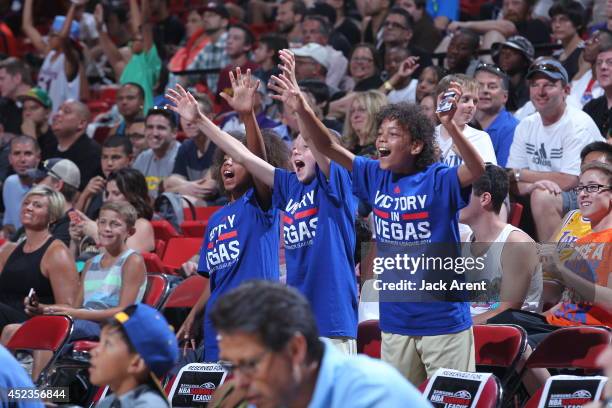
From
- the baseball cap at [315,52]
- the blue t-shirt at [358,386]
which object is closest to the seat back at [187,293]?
the baseball cap at [315,52]

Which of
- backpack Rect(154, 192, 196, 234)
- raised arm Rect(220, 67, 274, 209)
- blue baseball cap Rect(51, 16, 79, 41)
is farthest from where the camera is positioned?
blue baseball cap Rect(51, 16, 79, 41)

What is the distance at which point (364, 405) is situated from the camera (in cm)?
297

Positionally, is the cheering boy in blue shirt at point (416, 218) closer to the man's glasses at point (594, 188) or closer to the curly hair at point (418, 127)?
the curly hair at point (418, 127)

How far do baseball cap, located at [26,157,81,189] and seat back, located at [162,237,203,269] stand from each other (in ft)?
5.40

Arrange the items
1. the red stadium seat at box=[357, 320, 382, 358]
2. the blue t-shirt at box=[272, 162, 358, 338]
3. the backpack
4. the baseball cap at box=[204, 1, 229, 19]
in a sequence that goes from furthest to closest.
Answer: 1. the baseball cap at box=[204, 1, 229, 19]
2. the backpack
3. the red stadium seat at box=[357, 320, 382, 358]
4. the blue t-shirt at box=[272, 162, 358, 338]

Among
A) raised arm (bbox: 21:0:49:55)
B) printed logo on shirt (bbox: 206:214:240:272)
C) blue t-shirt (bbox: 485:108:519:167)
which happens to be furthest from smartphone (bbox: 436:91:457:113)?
raised arm (bbox: 21:0:49:55)

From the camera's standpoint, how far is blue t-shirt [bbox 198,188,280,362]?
18.9ft

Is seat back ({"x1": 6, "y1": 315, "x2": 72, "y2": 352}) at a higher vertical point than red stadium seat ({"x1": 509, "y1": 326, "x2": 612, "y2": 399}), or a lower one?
lower

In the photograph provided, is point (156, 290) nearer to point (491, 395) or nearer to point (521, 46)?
point (491, 395)

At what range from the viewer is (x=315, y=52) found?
11.0 m

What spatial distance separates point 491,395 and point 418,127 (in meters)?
1.33

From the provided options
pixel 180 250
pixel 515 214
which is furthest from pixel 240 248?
pixel 180 250

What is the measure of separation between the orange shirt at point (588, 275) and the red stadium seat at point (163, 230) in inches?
137

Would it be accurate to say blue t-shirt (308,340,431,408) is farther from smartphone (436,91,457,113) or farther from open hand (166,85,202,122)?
open hand (166,85,202,122)
